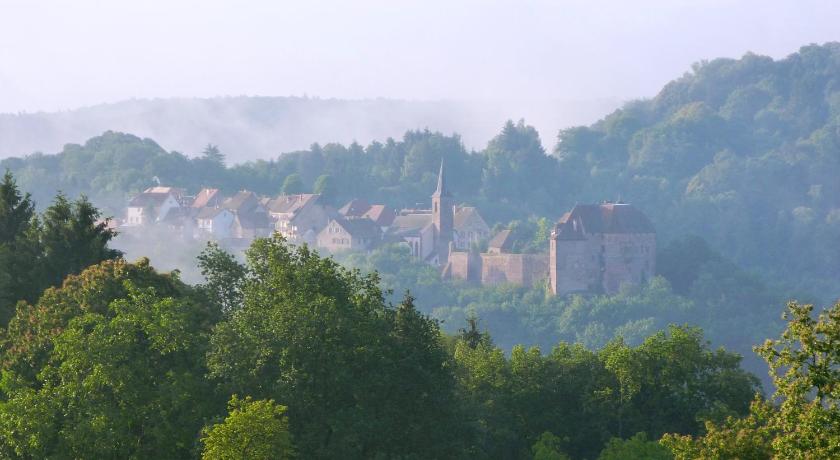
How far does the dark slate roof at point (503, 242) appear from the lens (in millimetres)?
124938

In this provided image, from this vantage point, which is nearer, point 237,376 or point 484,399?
point 237,376

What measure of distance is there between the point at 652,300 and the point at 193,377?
298 ft

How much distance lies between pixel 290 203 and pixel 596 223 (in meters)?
35.3

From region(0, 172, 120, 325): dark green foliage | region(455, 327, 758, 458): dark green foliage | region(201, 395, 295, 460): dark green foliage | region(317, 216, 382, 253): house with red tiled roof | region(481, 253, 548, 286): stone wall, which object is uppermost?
region(0, 172, 120, 325): dark green foliage

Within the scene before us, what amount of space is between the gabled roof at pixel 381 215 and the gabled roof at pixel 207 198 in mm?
13471

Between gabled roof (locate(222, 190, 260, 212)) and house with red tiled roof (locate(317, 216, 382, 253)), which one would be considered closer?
house with red tiled roof (locate(317, 216, 382, 253))

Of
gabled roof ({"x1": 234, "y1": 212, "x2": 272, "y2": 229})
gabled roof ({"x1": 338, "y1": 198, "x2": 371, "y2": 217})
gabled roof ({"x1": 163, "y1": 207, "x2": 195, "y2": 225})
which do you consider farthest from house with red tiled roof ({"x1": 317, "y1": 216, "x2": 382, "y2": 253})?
gabled roof ({"x1": 163, "y1": 207, "x2": 195, "y2": 225})

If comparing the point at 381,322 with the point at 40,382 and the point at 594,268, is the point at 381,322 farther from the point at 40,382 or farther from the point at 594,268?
the point at 594,268

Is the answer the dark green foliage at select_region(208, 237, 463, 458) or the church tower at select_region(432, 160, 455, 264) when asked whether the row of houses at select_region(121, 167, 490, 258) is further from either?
the dark green foliage at select_region(208, 237, 463, 458)

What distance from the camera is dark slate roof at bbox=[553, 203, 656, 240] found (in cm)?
11662

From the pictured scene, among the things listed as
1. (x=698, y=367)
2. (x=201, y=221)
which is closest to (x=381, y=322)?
(x=698, y=367)

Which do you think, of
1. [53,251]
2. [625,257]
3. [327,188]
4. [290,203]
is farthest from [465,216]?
[53,251]

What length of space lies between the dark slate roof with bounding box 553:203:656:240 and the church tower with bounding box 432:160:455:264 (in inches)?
652

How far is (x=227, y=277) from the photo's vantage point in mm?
36250
